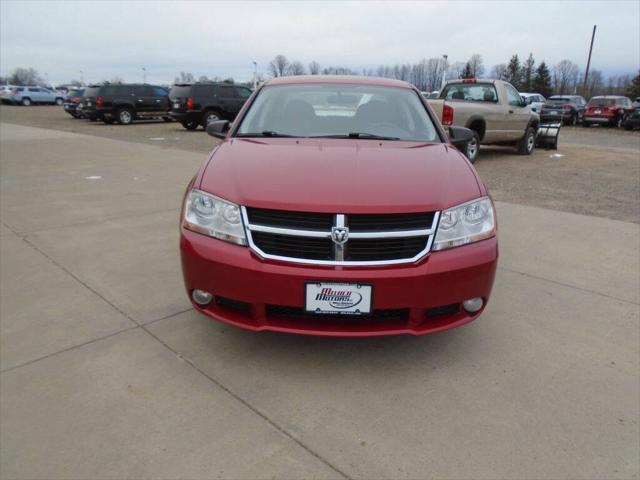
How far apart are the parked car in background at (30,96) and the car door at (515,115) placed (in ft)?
142

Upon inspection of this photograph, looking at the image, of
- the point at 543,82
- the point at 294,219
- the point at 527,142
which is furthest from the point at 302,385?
the point at 543,82

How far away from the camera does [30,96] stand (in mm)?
42094

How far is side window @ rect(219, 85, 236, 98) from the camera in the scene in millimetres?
18891

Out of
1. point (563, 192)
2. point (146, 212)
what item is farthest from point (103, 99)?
point (563, 192)

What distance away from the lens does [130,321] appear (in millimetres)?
3166

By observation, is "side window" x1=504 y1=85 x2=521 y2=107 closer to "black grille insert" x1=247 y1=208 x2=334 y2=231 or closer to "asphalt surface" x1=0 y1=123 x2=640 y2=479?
"asphalt surface" x1=0 y1=123 x2=640 y2=479

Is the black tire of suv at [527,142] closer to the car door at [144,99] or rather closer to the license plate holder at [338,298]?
the license plate holder at [338,298]

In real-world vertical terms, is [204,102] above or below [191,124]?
above

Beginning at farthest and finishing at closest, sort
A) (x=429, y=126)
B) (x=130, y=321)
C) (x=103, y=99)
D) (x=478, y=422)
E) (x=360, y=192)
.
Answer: (x=103, y=99) < (x=429, y=126) < (x=130, y=321) < (x=360, y=192) < (x=478, y=422)

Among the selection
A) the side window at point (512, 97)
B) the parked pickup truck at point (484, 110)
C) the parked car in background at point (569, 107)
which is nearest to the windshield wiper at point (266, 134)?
the parked pickup truck at point (484, 110)

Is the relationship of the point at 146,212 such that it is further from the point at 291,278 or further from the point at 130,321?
the point at 291,278

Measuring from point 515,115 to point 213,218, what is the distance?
35.2 feet

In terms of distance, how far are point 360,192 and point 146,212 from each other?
4164 mm

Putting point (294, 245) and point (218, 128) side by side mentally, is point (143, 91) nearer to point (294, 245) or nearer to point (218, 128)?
point (218, 128)
